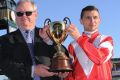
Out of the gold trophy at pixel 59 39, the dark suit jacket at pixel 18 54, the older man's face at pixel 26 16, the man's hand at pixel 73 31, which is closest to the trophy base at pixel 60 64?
the gold trophy at pixel 59 39

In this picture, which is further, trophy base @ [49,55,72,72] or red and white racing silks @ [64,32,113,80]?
red and white racing silks @ [64,32,113,80]

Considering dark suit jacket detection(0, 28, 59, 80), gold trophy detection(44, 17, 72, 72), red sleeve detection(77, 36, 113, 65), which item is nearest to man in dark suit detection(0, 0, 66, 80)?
dark suit jacket detection(0, 28, 59, 80)

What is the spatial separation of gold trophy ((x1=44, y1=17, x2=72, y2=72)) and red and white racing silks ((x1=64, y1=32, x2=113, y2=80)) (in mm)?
227

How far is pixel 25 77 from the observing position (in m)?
5.55

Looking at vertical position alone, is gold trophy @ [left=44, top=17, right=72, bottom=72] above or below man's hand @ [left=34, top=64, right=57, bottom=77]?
above

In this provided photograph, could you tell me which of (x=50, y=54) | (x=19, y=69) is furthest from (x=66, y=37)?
(x=19, y=69)

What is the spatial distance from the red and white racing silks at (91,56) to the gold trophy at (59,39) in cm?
23

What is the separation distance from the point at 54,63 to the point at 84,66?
1.47ft

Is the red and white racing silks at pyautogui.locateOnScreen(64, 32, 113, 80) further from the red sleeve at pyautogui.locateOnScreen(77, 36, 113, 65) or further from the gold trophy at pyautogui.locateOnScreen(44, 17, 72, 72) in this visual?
the gold trophy at pyautogui.locateOnScreen(44, 17, 72, 72)

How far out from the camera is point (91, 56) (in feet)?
18.2

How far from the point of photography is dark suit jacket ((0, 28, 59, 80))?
5551 millimetres

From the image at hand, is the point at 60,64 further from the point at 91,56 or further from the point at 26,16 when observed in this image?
the point at 26,16

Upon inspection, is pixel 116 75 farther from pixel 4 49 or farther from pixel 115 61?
pixel 4 49

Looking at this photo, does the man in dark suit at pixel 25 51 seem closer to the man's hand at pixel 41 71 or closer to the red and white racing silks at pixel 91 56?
the man's hand at pixel 41 71
